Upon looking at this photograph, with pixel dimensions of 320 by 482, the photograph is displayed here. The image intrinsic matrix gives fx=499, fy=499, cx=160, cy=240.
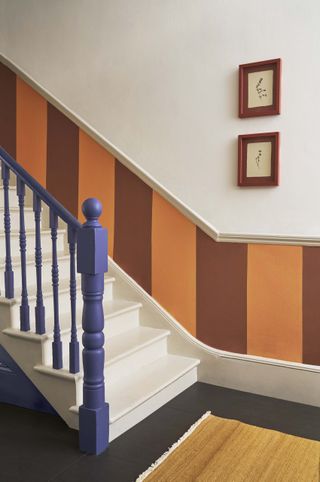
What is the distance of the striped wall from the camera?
297cm

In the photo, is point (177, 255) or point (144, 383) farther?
point (177, 255)

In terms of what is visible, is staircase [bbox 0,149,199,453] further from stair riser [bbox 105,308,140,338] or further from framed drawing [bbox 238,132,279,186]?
framed drawing [bbox 238,132,279,186]

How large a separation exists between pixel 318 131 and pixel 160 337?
1596 millimetres

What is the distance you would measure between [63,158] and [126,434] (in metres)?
2.11

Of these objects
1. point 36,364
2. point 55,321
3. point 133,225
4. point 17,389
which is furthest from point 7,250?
point 133,225

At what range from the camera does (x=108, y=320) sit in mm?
3146

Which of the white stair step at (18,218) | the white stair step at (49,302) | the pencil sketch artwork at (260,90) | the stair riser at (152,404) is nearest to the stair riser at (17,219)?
the white stair step at (18,218)

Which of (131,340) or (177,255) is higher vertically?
(177,255)

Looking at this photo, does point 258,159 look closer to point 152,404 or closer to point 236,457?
point 152,404

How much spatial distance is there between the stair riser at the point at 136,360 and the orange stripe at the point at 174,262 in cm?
23

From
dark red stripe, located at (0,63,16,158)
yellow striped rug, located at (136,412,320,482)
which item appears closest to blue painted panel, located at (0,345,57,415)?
yellow striped rug, located at (136,412,320,482)

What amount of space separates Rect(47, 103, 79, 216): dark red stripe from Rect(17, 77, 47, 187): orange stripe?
6cm

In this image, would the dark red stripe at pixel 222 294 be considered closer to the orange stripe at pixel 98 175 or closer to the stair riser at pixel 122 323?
the stair riser at pixel 122 323

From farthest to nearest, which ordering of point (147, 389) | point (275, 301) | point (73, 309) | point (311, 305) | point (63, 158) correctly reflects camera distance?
1. point (63, 158)
2. point (275, 301)
3. point (311, 305)
4. point (147, 389)
5. point (73, 309)
